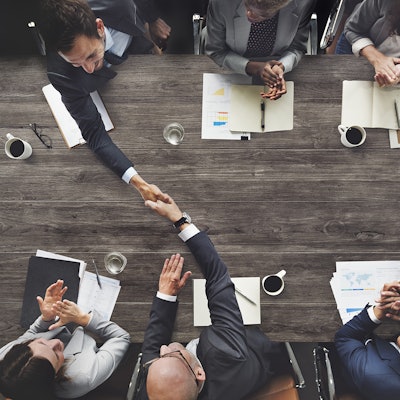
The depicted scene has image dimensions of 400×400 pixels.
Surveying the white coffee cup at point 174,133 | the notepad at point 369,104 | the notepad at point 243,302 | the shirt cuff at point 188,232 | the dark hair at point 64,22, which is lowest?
the notepad at point 243,302

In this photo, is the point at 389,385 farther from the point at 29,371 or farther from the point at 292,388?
the point at 29,371

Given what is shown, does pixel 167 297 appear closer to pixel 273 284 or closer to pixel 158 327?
pixel 158 327

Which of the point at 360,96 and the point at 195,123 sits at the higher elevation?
the point at 360,96

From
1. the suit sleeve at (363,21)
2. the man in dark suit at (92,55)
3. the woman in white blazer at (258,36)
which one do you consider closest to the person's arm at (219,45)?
the woman in white blazer at (258,36)

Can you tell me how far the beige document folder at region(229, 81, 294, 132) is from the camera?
1.82 meters

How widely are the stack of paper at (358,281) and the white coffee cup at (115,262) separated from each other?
922 millimetres

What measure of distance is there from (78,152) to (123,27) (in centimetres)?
62

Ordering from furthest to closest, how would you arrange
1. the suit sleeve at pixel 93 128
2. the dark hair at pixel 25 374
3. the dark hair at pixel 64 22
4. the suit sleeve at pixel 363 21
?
the suit sleeve at pixel 363 21 → the suit sleeve at pixel 93 128 → the dark hair at pixel 25 374 → the dark hair at pixel 64 22

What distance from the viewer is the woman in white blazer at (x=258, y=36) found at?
1.76 metres

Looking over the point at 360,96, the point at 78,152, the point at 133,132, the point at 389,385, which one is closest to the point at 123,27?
A: the point at 133,132

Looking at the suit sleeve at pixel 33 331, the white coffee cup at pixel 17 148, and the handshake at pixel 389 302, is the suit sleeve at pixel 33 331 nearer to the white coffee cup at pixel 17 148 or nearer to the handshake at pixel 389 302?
the white coffee cup at pixel 17 148

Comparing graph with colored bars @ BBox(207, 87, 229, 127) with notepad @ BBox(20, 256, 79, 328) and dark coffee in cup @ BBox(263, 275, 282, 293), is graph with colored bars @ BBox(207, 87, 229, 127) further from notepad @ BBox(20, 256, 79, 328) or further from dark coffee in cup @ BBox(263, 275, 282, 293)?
notepad @ BBox(20, 256, 79, 328)

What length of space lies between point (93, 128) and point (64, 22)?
0.44 meters

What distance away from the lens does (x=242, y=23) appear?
71.1 inches
